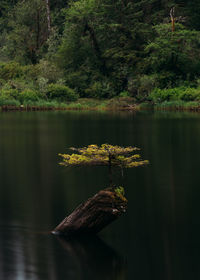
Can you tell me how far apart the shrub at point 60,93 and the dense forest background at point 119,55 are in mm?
128

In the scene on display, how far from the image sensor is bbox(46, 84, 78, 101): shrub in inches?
2630

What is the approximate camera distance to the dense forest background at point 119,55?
66.1 meters

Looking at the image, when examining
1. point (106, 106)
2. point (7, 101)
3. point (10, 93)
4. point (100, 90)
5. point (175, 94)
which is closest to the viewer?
point (175, 94)

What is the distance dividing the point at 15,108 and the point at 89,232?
5404 centimetres

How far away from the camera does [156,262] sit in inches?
410

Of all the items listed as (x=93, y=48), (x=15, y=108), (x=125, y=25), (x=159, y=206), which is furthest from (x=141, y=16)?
(x=159, y=206)

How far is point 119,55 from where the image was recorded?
70938 millimetres

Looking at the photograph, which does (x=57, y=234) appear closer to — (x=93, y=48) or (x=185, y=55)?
(x=185, y=55)

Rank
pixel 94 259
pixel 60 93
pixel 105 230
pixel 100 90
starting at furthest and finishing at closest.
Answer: pixel 100 90 → pixel 60 93 → pixel 105 230 → pixel 94 259

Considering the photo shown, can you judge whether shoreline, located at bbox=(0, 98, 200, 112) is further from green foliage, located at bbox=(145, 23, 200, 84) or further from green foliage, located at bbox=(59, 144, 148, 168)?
green foliage, located at bbox=(59, 144, 148, 168)

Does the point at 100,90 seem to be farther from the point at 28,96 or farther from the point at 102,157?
the point at 102,157

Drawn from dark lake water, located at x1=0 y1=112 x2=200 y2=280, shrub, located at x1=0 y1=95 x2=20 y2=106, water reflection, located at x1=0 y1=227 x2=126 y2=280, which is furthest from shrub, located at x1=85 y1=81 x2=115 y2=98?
water reflection, located at x1=0 y1=227 x2=126 y2=280

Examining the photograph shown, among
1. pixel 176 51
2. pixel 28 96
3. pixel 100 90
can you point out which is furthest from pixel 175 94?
pixel 28 96

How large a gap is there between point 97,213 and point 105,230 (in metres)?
1.10
